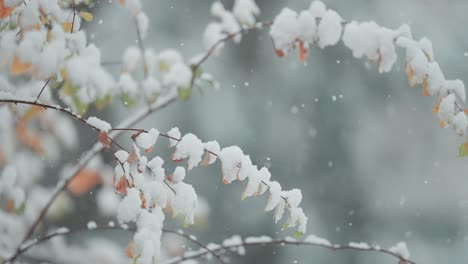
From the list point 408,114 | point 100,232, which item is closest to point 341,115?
point 408,114

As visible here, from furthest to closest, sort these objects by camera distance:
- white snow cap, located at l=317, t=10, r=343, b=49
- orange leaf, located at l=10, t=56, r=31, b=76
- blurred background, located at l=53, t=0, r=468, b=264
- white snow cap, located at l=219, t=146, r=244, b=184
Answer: blurred background, located at l=53, t=0, r=468, b=264 < white snow cap, located at l=219, t=146, r=244, b=184 < white snow cap, located at l=317, t=10, r=343, b=49 < orange leaf, located at l=10, t=56, r=31, b=76

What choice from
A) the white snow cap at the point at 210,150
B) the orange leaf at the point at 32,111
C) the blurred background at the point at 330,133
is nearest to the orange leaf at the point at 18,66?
the orange leaf at the point at 32,111

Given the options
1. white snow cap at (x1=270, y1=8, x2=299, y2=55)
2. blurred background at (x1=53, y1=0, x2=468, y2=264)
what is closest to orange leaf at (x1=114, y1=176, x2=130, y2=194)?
white snow cap at (x1=270, y1=8, x2=299, y2=55)

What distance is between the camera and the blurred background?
945 cm

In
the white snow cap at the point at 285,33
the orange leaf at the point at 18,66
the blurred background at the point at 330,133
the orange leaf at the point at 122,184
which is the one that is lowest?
the orange leaf at the point at 122,184

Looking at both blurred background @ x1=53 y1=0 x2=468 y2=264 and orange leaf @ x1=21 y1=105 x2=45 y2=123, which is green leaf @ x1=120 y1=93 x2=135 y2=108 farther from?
blurred background @ x1=53 y1=0 x2=468 y2=264

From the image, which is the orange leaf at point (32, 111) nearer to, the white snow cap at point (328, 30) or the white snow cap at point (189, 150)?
the white snow cap at point (189, 150)

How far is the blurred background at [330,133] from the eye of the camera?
9453 millimetres

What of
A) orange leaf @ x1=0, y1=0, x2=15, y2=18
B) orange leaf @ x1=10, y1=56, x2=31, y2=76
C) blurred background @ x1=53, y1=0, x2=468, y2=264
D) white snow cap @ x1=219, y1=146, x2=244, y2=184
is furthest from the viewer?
blurred background @ x1=53, y1=0, x2=468, y2=264

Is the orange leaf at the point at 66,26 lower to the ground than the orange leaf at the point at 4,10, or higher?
higher

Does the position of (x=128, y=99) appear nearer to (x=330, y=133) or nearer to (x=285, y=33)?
(x=285, y=33)

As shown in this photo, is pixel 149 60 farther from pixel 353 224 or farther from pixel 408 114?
pixel 408 114

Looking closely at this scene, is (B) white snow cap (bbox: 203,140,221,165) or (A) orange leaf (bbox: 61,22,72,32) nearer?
(A) orange leaf (bbox: 61,22,72,32)

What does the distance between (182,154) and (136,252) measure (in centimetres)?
27
